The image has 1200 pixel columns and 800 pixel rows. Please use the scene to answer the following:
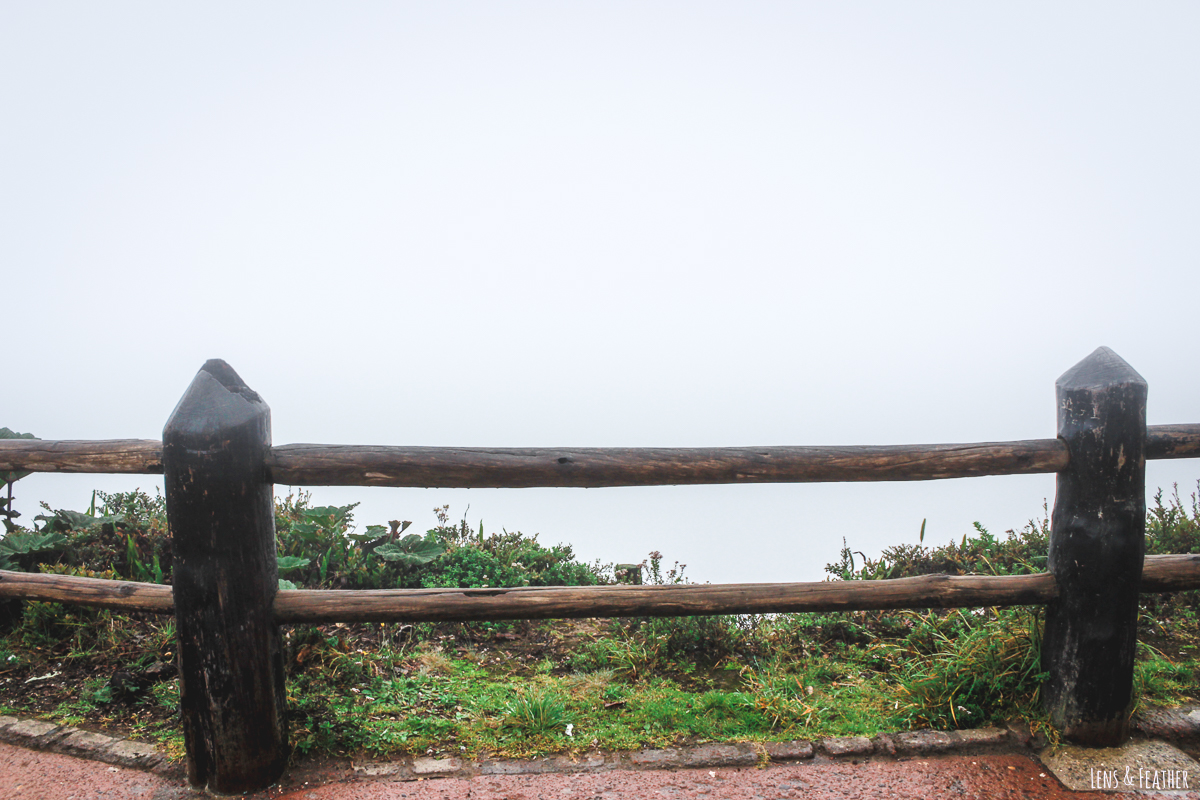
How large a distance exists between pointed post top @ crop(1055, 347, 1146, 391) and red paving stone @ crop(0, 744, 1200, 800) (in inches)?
53.3

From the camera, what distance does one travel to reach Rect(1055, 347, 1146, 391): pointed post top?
240 centimetres

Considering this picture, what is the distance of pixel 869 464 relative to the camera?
2.50 metres

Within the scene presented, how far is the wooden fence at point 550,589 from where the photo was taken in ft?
7.47

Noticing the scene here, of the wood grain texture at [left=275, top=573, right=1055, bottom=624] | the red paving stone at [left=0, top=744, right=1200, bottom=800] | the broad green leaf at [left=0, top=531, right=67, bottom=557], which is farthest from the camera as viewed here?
the broad green leaf at [left=0, top=531, right=67, bottom=557]

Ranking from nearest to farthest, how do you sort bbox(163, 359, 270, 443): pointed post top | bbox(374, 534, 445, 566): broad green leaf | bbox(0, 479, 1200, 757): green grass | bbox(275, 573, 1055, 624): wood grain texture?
1. bbox(163, 359, 270, 443): pointed post top
2. bbox(275, 573, 1055, 624): wood grain texture
3. bbox(0, 479, 1200, 757): green grass
4. bbox(374, 534, 445, 566): broad green leaf

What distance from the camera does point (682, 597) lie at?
99.7 inches

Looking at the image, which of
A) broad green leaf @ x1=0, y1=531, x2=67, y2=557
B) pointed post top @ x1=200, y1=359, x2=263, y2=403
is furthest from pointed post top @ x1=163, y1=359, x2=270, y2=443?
broad green leaf @ x1=0, y1=531, x2=67, y2=557

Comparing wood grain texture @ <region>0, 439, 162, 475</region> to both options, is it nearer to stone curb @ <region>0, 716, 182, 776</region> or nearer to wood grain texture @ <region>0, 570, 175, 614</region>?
wood grain texture @ <region>0, 570, 175, 614</region>

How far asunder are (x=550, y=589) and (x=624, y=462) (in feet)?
1.79

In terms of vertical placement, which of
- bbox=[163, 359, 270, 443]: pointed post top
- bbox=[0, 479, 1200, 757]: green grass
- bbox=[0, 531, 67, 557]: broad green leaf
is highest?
bbox=[163, 359, 270, 443]: pointed post top

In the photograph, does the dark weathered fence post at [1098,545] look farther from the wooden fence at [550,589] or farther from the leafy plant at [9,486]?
the leafy plant at [9,486]

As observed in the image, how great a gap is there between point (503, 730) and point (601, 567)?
2246 millimetres

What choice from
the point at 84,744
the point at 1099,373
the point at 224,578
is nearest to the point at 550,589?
the point at 224,578

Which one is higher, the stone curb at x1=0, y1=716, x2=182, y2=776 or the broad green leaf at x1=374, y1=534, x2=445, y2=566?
the broad green leaf at x1=374, y1=534, x2=445, y2=566
